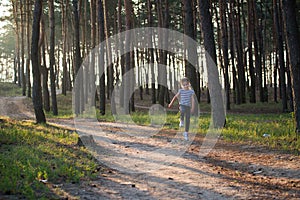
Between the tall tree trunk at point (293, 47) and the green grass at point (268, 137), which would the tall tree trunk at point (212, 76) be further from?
the tall tree trunk at point (293, 47)

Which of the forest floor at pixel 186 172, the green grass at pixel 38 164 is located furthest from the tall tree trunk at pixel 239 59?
the green grass at pixel 38 164

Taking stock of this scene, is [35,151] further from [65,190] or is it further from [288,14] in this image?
[288,14]

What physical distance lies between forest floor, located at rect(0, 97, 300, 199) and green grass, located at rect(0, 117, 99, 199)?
1.04 ft

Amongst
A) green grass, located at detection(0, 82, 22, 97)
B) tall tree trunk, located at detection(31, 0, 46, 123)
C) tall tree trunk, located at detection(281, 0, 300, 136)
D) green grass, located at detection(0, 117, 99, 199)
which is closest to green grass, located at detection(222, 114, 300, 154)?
tall tree trunk, located at detection(281, 0, 300, 136)

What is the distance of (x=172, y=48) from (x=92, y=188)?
110ft

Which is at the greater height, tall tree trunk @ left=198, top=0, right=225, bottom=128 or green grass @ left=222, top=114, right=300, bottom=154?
tall tree trunk @ left=198, top=0, right=225, bottom=128

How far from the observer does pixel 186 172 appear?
22.7 ft

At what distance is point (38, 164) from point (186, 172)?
9.94ft

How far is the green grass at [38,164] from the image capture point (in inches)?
205

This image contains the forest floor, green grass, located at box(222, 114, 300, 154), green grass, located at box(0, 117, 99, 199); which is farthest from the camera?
green grass, located at box(222, 114, 300, 154)

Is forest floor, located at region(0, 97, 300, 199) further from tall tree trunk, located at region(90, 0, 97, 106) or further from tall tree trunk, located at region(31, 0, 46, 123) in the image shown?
tall tree trunk, located at region(90, 0, 97, 106)

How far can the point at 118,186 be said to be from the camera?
5855 millimetres

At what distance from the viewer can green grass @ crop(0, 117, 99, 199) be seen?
205 inches

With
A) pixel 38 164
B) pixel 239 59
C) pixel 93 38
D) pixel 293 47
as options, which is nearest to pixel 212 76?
pixel 293 47
